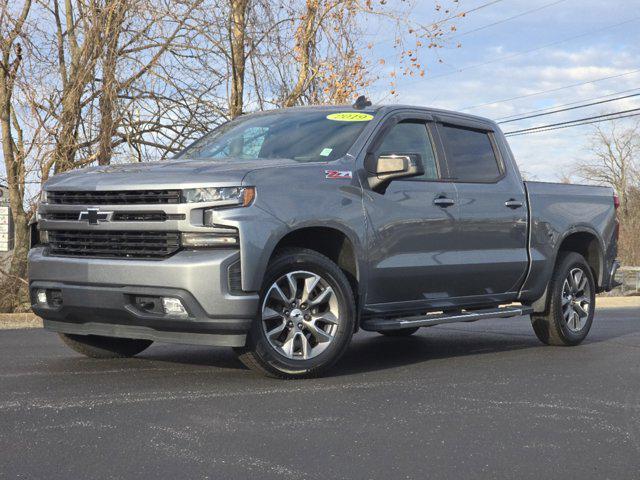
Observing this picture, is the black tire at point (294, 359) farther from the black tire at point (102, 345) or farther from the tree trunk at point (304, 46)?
the tree trunk at point (304, 46)

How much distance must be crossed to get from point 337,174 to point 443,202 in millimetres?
1151

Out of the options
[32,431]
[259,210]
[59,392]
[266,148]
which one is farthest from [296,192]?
[32,431]

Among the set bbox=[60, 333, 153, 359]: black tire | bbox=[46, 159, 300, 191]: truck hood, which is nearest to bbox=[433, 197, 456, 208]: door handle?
bbox=[46, 159, 300, 191]: truck hood

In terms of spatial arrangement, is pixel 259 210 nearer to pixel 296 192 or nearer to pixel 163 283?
pixel 296 192

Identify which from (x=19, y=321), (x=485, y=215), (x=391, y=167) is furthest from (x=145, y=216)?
(x=19, y=321)

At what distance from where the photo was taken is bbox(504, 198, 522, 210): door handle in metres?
8.24

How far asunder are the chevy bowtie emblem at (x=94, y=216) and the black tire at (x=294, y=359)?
3.64 ft

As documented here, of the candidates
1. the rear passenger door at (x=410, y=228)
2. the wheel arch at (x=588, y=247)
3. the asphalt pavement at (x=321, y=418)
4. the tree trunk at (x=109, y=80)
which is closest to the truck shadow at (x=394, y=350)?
the asphalt pavement at (x=321, y=418)

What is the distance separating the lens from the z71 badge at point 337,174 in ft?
22.0

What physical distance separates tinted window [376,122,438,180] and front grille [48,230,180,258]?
205 cm

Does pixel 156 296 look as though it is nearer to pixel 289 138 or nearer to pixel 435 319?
pixel 289 138

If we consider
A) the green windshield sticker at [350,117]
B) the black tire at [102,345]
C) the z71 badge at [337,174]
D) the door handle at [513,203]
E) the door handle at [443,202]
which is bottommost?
the black tire at [102,345]

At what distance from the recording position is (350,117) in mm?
7492

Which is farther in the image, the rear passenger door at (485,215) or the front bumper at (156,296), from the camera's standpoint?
the rear passenger door at (485,215)
